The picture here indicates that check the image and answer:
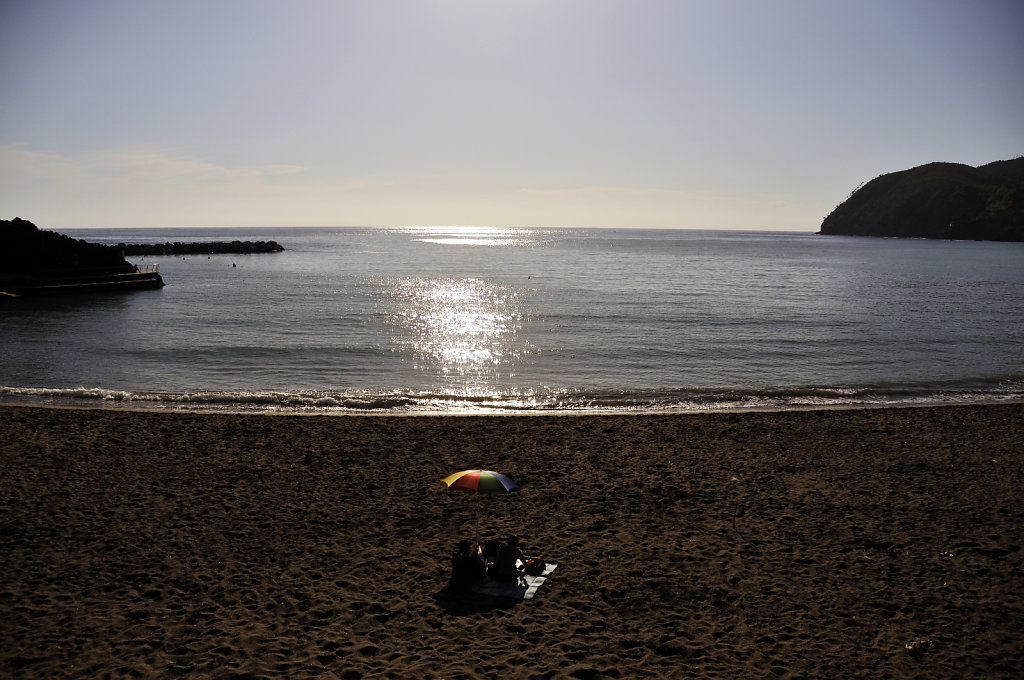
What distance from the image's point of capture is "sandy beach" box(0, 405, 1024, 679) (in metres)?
7.69

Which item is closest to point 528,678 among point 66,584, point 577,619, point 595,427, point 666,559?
point 577,619

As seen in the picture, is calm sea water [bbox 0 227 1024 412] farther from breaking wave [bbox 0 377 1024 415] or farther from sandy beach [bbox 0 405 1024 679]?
sandy beach [bbox 0 405 1024 679]

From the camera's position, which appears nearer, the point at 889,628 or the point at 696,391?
the point at 889,628

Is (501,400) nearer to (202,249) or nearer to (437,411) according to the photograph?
(437,411)

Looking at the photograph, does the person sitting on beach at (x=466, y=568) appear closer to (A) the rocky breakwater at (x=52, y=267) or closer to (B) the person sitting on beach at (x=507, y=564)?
(B) the person sitting on beach at (x=507, y=564)

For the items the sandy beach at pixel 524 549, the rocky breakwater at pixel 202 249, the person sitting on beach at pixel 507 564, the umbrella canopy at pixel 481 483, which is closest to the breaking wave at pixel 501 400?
the sandy beach at pixel 524 549

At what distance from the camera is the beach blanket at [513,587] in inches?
356

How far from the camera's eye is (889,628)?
8.25 m

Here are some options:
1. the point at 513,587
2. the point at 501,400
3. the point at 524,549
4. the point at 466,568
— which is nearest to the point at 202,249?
the point at 501,400

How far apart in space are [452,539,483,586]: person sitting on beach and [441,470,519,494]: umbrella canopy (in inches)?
68.2

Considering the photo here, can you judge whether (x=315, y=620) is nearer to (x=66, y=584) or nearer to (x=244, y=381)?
(x=66, y=584)

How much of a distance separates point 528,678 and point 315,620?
3.17m

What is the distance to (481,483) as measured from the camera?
11.3 meters

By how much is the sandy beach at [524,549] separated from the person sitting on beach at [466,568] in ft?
1.02
